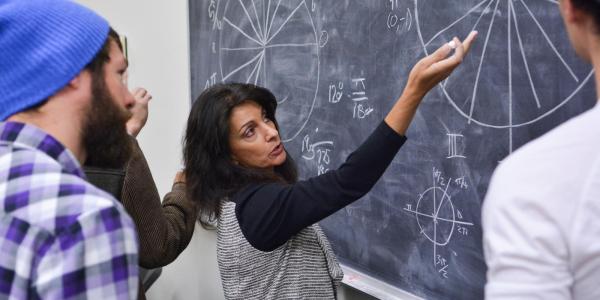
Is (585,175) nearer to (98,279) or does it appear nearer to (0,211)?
(98,279)

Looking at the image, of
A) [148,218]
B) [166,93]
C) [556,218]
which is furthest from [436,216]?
[166,93]

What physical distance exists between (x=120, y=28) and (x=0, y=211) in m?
2.42

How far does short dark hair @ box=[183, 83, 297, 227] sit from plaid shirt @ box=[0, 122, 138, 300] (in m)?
0.73

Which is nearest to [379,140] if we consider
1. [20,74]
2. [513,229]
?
[513,229]

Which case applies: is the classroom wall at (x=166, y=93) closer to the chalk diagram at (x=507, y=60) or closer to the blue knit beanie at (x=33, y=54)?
the chalk diagram at (x=507, y=60)

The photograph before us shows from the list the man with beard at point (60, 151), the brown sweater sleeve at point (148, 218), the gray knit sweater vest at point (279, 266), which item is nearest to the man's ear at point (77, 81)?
the man with beard at point (60, 151)

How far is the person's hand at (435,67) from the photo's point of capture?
120cm

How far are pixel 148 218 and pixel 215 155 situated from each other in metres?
0.24

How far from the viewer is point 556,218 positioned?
721 millimetres

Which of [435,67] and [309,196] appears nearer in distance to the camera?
[435,67]

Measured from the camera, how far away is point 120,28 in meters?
3.12

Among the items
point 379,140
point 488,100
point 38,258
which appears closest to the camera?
point 38,258

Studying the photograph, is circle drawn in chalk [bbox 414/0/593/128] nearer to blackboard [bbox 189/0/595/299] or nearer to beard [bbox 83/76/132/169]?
blackboard [bbox 189/0/595/299]

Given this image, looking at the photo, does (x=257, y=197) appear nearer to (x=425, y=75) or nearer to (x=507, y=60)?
(x=425, y=75)
